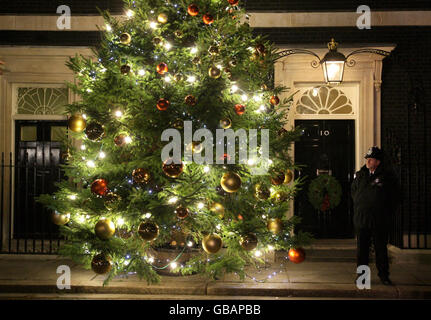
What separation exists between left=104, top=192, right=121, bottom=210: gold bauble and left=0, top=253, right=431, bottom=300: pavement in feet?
4.81

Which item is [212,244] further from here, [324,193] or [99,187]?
[324,193]

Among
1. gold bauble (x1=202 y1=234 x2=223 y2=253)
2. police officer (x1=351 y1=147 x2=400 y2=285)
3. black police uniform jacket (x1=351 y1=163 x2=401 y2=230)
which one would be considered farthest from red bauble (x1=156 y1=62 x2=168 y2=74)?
black police uniform jacket (x1=351 y1=163 x2=401 y2=230)

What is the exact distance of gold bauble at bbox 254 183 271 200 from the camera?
6.08 meters

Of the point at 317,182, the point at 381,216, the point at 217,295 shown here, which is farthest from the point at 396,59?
the point at 217,295

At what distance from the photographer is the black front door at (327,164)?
9.30 metres

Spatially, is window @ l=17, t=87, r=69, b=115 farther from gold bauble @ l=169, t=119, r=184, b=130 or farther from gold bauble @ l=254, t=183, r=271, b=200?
gold bauble @ l=254, t=183, r=271, b=200

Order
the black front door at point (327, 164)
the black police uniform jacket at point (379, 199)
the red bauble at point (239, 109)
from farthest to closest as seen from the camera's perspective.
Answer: the black front door at point (327, 164) < the black police uniform jacket at point (379, 199) < the red bauble at point (239, 109)

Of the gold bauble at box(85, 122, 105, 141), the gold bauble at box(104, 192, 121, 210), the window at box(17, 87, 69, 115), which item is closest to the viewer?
the gold bauble at box(104, 192, 121, 210)

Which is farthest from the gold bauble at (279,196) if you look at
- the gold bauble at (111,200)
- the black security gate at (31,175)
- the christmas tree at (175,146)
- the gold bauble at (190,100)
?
the black security gate at (31,175)

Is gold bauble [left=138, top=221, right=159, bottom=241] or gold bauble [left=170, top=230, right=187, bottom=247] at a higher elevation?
gold bauble [left=138, top=221, right=159, bottom=241]

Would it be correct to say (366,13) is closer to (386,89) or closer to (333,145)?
(386,89)

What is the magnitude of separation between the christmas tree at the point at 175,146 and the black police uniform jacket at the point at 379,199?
1149 mm

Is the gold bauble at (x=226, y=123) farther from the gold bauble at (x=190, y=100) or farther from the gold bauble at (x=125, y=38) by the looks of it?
the gold bauble at (x=125, y=38)

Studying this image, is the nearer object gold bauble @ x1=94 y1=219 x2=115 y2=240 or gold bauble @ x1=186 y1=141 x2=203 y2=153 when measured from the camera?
gold bauble @ x1=94 y1=219 x2=115 y2=240
